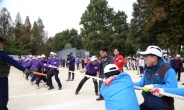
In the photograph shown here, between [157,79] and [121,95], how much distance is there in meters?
0.61

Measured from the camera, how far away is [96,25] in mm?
40531

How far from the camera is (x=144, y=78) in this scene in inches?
121

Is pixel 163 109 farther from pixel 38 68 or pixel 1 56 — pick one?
pixel 38 68

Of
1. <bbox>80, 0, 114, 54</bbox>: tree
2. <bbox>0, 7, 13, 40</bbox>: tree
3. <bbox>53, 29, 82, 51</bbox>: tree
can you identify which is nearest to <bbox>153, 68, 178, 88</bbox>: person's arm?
<bbox>80, 0, 114, 54</bbox>: tree

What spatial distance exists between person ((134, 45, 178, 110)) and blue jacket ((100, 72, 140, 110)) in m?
0.26

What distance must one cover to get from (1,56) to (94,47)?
34664 millimetres

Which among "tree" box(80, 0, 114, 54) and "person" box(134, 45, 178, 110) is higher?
"tree" box(80, 0, 114, 54)

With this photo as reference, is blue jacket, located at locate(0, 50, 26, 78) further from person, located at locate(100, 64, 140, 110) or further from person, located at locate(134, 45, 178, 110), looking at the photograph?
person, located at locate(134, 45, 178, 110)

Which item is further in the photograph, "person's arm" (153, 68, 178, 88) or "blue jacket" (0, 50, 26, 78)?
"blue jacket" (0, 50, 26, 78)

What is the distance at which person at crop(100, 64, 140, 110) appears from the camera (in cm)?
256

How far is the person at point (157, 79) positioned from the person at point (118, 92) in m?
0.25

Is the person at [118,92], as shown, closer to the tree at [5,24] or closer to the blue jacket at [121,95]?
the blue jacket at [121,95]

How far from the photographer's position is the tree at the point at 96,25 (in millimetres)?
39000

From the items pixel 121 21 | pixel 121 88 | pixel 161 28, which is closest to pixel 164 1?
pixel 161 28
